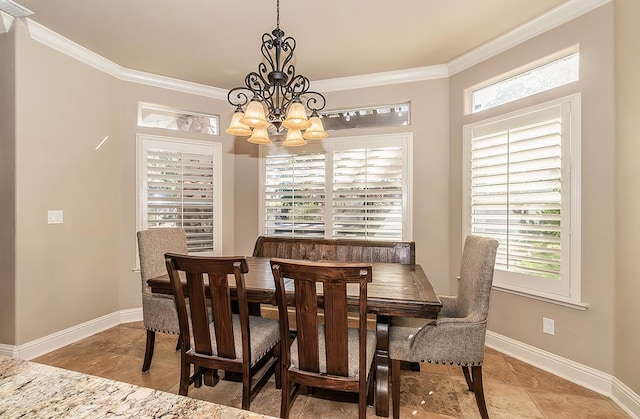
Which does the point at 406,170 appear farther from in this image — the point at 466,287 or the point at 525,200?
the point at 466,287

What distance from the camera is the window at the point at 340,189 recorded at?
11.5ft

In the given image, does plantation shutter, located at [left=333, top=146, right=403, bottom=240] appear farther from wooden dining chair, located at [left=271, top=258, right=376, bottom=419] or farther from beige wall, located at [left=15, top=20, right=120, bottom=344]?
beige wall, located at [left=15, top=20, right=120, bottom=344]

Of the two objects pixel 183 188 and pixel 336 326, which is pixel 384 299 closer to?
pixel 336 326

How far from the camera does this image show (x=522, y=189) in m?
2.63

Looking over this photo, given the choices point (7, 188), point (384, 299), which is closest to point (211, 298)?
point (384, 299)

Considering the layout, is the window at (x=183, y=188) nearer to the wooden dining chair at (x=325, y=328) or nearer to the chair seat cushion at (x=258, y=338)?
the chair seat cushion at (x=258, y=338)

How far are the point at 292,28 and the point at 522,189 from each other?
2406 mm

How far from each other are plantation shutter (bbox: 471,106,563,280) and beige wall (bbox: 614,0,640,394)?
361mm

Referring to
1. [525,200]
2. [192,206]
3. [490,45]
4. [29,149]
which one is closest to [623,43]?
[490,45]

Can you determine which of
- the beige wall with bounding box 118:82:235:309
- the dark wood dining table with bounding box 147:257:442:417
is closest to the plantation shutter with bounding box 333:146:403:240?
the dark wood dining table with bounding box 147:257:442:417

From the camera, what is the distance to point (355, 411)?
77.9 inches

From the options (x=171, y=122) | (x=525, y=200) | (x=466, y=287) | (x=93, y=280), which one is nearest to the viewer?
(x=466, y=287)

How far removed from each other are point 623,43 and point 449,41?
1237mm

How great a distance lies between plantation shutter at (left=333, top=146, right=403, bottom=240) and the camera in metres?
3.52
